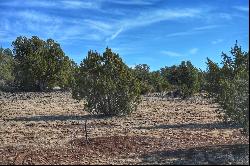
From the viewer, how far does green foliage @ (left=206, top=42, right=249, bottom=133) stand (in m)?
17.3

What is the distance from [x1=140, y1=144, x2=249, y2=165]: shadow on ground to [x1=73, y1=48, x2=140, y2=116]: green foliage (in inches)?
536

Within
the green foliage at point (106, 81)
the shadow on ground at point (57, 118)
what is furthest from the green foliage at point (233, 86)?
the shadow on ground at point (57, 118)

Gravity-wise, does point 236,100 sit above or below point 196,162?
above

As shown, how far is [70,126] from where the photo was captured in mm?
27125

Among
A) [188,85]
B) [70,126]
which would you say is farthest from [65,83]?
[70,126]

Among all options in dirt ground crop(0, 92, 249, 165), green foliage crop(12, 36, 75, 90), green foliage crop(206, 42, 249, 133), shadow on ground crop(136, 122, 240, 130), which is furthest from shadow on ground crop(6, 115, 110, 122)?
green foliage crop(12, 36, 75, 90)

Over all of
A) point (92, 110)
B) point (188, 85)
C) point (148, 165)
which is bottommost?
point (148, 165)

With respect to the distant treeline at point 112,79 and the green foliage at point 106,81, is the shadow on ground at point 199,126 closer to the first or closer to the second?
the distant treeline at point 112,79

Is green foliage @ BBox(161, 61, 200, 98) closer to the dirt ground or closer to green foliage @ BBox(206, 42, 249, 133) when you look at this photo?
the dirt ground

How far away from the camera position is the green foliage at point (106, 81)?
32219mm

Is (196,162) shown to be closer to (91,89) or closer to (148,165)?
(148,165)

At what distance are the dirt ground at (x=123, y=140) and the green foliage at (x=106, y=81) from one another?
102cm

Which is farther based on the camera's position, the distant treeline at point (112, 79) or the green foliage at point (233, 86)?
the distant treeline at point (112, 79)

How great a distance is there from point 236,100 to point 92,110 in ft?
54.6
